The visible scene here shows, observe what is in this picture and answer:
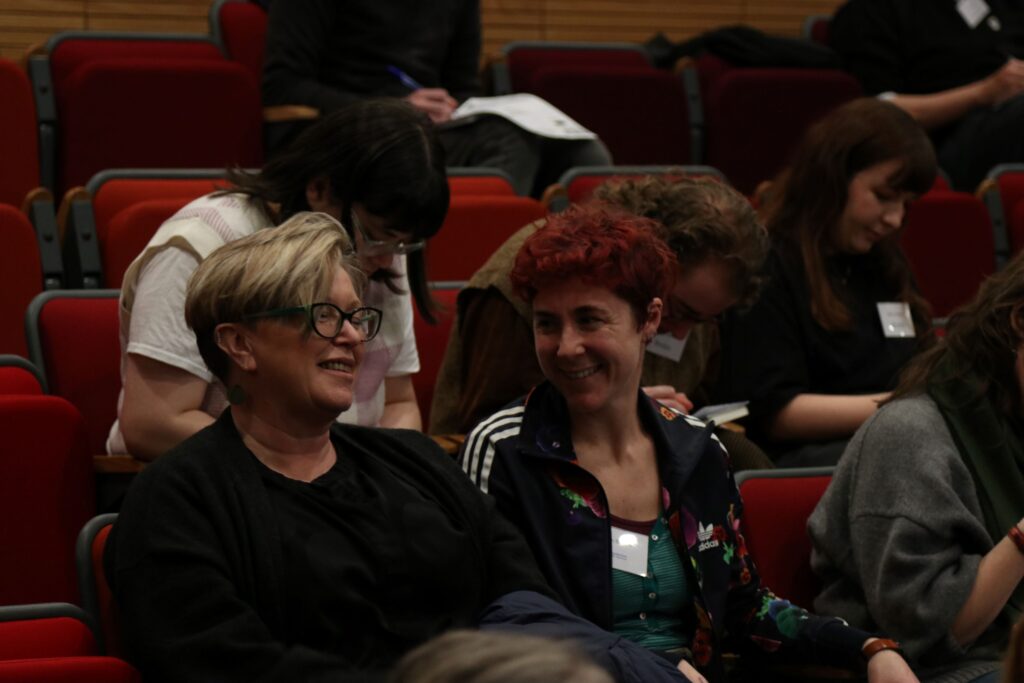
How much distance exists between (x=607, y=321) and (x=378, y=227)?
1.43ft

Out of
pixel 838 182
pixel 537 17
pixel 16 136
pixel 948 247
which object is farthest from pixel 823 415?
pixel 537 17

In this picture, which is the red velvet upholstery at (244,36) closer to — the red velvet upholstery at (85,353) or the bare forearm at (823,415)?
the red velvet upholstery at (85,353)

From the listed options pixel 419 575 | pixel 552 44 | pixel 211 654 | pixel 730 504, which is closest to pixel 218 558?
pixel 211 654

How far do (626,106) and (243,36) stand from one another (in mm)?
969

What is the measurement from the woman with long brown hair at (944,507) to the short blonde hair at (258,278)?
0.76m

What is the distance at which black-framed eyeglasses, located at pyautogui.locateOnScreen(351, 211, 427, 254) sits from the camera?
6.72 ft

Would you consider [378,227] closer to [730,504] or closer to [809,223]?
[730,504]

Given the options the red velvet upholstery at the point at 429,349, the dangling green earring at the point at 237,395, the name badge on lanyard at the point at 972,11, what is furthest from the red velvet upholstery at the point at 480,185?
the name badge on lanyard at the point at 972,11

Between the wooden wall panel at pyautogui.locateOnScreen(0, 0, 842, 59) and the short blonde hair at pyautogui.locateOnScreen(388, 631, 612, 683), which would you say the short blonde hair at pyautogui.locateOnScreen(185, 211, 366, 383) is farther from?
the wooden wall panel at pyautogui.locateOnScreen(0, 0, 842, 59)

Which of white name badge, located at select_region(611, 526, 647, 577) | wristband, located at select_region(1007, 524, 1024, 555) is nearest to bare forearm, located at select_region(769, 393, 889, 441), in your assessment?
wristband, located at select_region(1007, 524, 1024, 555)

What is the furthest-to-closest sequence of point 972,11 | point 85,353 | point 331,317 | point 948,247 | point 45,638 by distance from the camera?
point 972,11 < point 948,247 < point 85,353 < point 331,317 < point 45,638

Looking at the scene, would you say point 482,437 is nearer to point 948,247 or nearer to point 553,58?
point 948,247

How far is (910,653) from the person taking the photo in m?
1.85

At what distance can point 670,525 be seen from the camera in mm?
1770
